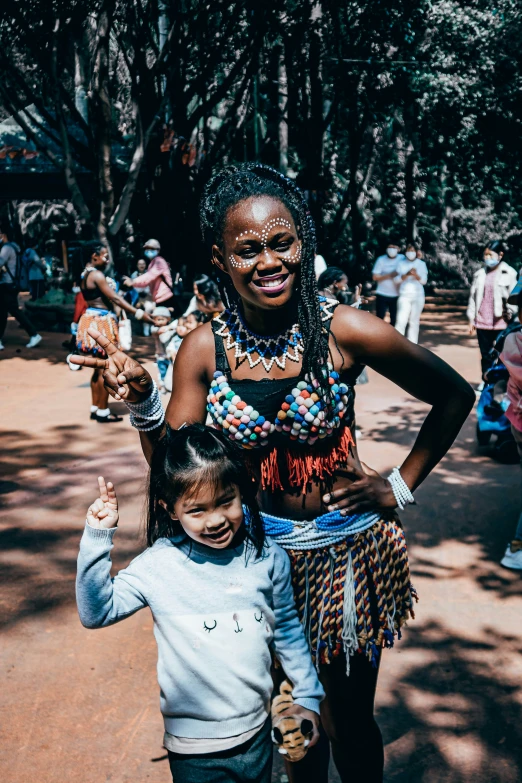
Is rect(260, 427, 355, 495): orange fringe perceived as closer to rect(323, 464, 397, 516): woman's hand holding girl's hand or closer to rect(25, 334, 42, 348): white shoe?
rect(323, 464, 397, 516): woman's hand holding girl's hand

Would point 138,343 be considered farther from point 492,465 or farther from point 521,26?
point 521,26

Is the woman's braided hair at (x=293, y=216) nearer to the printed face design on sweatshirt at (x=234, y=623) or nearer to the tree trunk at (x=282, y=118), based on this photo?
the printed face design on sweatshirt at (x=234, y=623)

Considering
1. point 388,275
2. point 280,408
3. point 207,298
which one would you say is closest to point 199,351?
point 280,408

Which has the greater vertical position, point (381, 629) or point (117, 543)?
point (381, 629)

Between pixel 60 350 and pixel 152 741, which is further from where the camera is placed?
pixel 60 350

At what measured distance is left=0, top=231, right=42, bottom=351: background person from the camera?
13362 mm

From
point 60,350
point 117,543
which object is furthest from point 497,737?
point 60,350

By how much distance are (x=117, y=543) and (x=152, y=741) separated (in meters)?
2.22

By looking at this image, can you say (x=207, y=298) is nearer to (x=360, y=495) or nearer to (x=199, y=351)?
(x=199, y=351)

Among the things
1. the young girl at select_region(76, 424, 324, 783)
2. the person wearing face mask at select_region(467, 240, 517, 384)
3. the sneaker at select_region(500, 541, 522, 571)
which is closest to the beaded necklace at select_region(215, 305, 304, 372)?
the young girl at select_region(76, 424, 324, 783)

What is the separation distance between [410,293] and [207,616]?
10.5 metres

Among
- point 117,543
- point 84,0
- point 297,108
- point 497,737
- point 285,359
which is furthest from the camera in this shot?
point 297,108

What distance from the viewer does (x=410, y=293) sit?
476 inches

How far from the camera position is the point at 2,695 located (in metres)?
3.66
